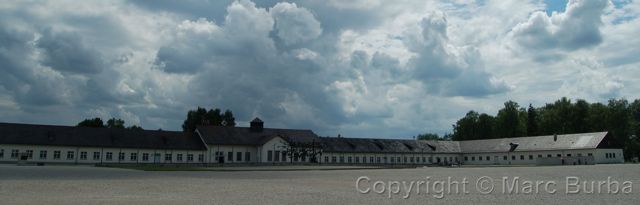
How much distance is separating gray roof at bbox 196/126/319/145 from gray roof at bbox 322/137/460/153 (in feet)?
11.3

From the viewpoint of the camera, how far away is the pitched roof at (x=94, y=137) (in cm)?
5856

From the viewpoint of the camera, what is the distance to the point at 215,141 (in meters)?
68.6

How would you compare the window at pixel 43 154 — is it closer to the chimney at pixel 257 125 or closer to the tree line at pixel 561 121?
the chimney at pixel 257 125

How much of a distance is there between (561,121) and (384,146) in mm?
31344

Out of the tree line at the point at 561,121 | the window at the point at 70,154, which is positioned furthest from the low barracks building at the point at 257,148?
the tree line at the point at 561,121

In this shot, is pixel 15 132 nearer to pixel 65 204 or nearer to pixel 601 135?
pixel 65 204

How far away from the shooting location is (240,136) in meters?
71.5

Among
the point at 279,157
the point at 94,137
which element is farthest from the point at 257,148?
the point at 94,137

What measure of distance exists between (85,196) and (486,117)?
313 ft

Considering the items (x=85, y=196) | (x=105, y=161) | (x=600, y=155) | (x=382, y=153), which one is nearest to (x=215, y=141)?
(x=105, y=161)

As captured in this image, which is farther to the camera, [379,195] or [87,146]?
[87,146]

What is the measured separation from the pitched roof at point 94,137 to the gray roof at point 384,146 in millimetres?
20023

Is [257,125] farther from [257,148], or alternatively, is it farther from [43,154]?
[43,154]

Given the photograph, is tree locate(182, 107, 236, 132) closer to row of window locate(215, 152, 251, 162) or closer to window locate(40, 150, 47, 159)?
row of window locate(215, 152, 251, 162)
